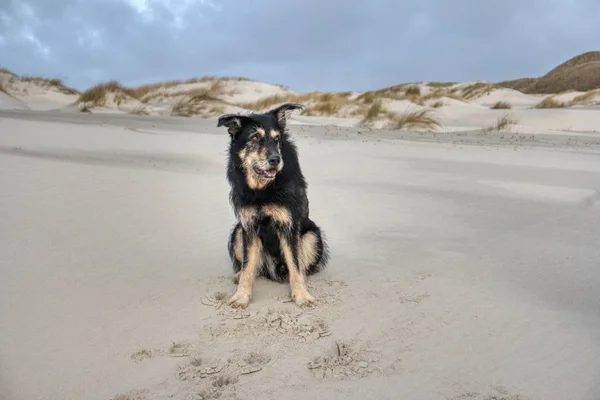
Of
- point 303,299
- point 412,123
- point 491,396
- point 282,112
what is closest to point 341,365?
point 491,396

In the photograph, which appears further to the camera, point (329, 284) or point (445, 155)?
point (445, 155)

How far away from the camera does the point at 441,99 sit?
67.0ft

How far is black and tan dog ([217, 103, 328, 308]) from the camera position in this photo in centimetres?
337

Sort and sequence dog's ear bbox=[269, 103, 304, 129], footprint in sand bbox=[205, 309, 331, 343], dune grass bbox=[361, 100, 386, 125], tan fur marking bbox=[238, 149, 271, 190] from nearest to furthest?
footprint in sand bbox=[205, 309, 331, 343], tan fur marking bbox=[238, 149, 271, 190], dog's ear bbox=[269, 103, 304, 129], dune grass bbox=[361, 100, 386, 125]

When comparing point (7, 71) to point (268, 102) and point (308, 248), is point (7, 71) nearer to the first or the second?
point (268, 102)

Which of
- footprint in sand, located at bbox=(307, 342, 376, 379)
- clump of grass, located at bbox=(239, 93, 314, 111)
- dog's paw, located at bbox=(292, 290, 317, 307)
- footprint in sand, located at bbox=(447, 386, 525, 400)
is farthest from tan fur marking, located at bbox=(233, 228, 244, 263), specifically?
clump of grass, located at bbox=(239, 93, 314, 111)

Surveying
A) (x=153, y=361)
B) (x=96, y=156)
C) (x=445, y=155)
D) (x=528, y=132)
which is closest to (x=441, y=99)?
(x=528, y=132)

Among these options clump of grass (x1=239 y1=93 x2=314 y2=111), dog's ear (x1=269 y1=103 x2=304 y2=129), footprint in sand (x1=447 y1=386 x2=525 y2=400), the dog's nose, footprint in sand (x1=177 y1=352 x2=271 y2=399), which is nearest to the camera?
footprint in sand (x1=447 y1=386 x2=525 y2=400)

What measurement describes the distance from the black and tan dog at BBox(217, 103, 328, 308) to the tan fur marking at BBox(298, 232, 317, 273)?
30mm

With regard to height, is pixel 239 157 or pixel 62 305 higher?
pixel 239 157

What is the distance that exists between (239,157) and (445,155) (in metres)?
5.99

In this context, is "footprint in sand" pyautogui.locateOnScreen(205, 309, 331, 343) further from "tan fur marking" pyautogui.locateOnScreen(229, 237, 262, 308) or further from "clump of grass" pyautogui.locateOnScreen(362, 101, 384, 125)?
"clump of grass" pyautogui.locateOnScreen(362, 101, 384, 125)

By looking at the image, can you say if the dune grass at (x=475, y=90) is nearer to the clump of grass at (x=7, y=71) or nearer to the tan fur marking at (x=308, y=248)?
the clump of grass at (x=7, y=71)

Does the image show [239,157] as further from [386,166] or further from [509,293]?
[386,166]
